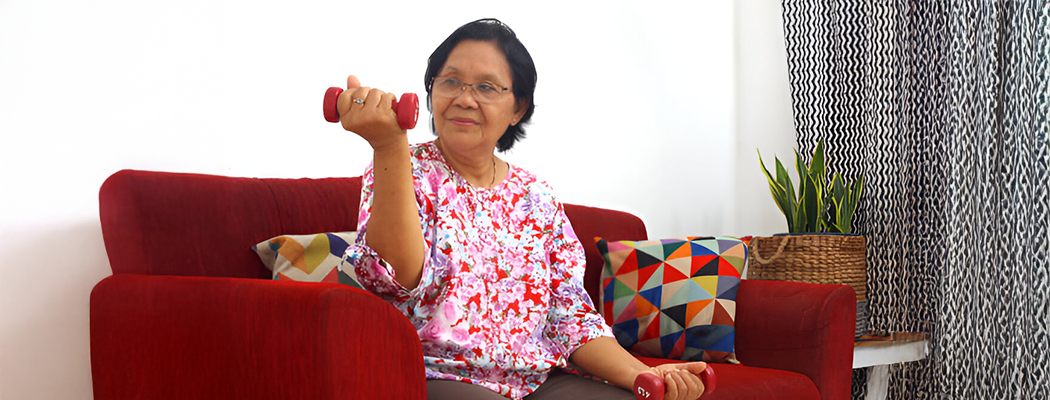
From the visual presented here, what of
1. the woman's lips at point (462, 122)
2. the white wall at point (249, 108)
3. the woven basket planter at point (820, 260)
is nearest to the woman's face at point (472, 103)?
the woman's lips at point (462, 122)

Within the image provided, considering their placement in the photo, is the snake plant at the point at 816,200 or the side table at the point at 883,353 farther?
the snake plant at the point at 816,200

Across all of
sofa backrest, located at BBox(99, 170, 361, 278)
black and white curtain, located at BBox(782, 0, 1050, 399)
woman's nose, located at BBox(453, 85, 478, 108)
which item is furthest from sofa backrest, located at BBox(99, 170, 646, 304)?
black and white curtain, located at BBox(782, 0, 1050, 399)

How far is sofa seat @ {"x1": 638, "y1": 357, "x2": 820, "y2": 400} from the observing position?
61.1 inches

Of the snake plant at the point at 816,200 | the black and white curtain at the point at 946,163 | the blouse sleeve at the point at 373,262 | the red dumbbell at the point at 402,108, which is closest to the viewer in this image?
the red dumbbell at the point at 402,108

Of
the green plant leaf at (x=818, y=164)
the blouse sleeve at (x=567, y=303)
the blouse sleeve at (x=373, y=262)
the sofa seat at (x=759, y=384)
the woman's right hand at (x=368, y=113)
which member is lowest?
the sofa seat at (x=759, y=384)

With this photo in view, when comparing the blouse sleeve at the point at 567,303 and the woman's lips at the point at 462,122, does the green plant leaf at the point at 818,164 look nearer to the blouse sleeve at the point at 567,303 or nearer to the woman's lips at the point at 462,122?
the blouse sleeve at the point at 567,303

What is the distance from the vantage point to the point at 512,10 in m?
2.51

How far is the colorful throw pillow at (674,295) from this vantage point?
1.89 metres

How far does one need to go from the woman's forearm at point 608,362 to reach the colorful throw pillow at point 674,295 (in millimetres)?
481

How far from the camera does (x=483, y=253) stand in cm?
A: 133

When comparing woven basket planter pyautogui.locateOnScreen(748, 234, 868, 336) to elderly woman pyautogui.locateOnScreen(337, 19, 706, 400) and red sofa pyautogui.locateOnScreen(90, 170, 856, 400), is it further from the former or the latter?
elderly woman pyautogui.locateOnScreen(337, 19, 706, 400)

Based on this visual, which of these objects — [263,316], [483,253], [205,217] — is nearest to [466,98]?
[483,253]

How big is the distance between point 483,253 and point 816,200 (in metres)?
1.67

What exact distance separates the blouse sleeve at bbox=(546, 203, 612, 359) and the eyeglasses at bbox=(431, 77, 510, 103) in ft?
0.97
